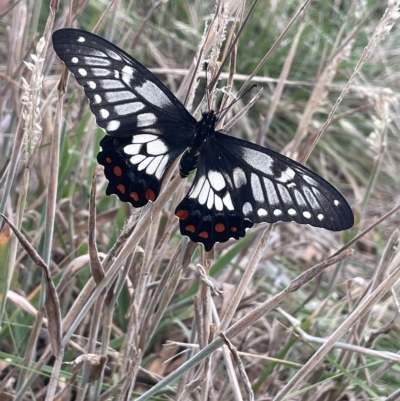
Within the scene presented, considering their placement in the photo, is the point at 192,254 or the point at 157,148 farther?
the point at 157,148

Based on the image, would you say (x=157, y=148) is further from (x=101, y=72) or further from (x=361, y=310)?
(x=361, y=310)

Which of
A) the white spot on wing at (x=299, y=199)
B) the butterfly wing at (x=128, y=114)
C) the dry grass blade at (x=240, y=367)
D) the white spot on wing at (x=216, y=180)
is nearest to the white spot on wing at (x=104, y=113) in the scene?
the butterfly wing at (x=128, y=114)

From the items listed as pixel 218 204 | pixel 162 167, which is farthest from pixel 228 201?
pixel 162 167

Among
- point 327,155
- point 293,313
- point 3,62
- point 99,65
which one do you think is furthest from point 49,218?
point 327,155

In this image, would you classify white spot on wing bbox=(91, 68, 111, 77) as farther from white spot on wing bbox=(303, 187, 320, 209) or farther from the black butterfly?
white spot on wing bbox=(303, 187, 320, 209)

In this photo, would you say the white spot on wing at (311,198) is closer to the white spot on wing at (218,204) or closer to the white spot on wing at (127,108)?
the white spot on wing at (218,204)

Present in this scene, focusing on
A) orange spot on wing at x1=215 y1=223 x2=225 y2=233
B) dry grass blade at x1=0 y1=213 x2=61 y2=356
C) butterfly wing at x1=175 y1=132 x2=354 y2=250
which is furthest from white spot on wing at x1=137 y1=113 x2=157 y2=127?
dry grass blade at x1=0 y1=213 x2=61 y2=356
